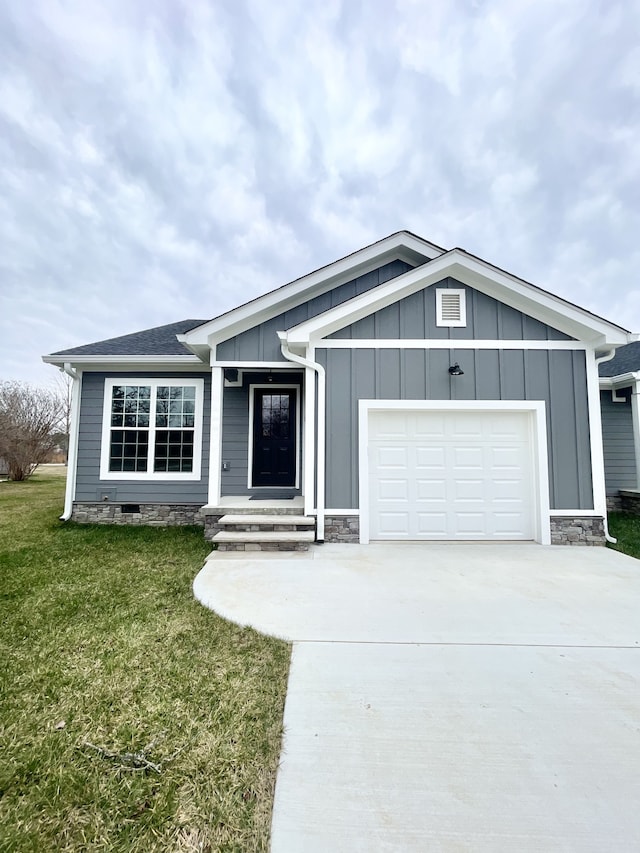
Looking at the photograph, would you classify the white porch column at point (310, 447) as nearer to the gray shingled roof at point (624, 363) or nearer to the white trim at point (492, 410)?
the white trim at point (492, 410)

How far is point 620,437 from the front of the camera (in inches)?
344

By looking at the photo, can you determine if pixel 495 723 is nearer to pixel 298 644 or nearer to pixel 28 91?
pixel 298 644

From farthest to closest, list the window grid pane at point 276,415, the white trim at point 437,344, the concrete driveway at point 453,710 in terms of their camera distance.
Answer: the window grid pane at point 276,415
the white trim at point 437,344
the concrete driveway at point 453,710

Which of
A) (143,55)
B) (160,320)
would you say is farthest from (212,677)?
(160,320)

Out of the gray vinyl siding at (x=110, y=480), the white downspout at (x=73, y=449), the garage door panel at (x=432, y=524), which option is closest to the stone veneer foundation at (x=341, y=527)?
the garage door panel at (x=432, y=524)

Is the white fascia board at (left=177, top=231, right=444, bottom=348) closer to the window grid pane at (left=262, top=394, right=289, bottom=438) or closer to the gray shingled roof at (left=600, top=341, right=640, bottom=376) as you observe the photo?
the window grid pane at (left=262, top=394, right=289, bottom=438)

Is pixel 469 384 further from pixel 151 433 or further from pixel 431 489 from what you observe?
pixel 151 433

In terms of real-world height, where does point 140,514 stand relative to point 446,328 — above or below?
below

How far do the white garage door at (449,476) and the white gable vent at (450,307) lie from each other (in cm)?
150

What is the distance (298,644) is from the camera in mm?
2920

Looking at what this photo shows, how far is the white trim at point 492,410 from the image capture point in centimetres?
592

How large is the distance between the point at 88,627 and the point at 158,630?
64cm

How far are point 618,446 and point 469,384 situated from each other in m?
5.31

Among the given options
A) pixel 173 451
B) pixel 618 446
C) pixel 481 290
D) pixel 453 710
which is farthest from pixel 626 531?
pixel 173 451
